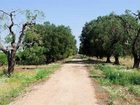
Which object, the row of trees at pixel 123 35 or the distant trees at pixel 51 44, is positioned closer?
the row of trees at pixel 123 35

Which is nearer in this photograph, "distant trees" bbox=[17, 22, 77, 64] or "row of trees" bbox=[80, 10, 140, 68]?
"row of trees" bbox=[80, 10, 140, 68]

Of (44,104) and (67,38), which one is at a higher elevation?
(67,38)

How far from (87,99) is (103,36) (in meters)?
58.6

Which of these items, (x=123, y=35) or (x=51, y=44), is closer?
(x=123, y=35)

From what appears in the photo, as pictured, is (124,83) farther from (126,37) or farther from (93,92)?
(126,37)

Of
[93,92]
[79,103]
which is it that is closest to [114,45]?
[93,92]

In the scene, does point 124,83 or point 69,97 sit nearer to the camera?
point 69,97

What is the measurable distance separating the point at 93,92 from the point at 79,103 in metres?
5.31

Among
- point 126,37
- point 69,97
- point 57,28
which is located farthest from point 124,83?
point 57,28

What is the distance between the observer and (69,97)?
2184 centimetres

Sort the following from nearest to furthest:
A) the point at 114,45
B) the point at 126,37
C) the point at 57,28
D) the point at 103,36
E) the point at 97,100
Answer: the point at 97,100 → the point at 126,37 → the point at 114,45 → the point at 103,36 → the point at 57,28

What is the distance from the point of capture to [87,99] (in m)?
21.1

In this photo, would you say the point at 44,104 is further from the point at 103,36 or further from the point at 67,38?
the point at 67,38

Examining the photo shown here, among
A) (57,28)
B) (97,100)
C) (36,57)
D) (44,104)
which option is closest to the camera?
(44,104)
